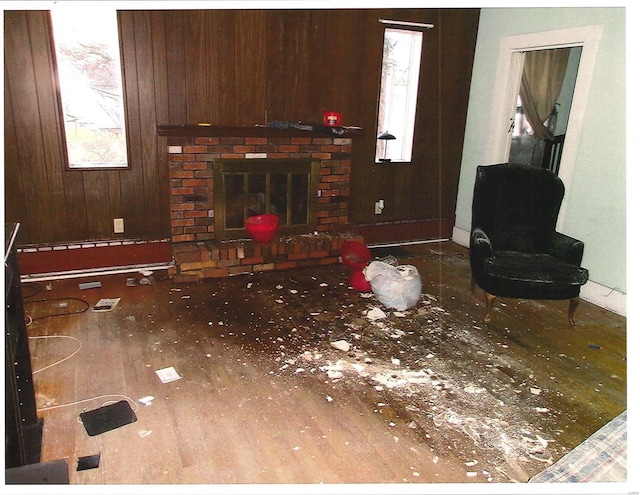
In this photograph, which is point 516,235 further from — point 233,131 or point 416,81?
point 233,131

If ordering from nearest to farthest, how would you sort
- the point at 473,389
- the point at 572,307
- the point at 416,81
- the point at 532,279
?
the point at 473,389 → the point at 532,279 → the point at 572,307 → the point at 416,81

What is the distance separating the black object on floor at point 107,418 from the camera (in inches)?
75.6

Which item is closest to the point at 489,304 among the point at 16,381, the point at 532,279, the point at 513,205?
the point at 532,279

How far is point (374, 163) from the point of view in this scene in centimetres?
430

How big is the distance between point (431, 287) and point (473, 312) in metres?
0.46

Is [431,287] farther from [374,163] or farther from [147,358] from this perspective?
[147,358]

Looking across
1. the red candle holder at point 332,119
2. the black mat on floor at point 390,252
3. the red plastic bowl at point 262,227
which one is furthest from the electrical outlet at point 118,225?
the black mat on floor at point 390,252

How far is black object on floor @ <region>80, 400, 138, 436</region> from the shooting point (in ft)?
6.30

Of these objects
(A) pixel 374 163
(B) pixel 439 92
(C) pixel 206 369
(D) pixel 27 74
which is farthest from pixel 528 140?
(D) pixel 27 74

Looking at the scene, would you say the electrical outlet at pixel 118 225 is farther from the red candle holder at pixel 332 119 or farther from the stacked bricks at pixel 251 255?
the red candle holder at pixel 332 119

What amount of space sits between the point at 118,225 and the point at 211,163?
876 mm

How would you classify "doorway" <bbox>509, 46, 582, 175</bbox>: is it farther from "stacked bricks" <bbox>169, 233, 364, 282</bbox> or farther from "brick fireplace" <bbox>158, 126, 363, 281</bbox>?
"stacked bricks" <bbox>169, 233, 364, 282</bbox>

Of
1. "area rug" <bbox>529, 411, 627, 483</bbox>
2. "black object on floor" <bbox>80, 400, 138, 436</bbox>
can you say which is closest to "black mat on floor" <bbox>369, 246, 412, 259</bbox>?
"black object on floor" <bbox>80, 400, 138, 436</bbox>

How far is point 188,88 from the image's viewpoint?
3.50m
